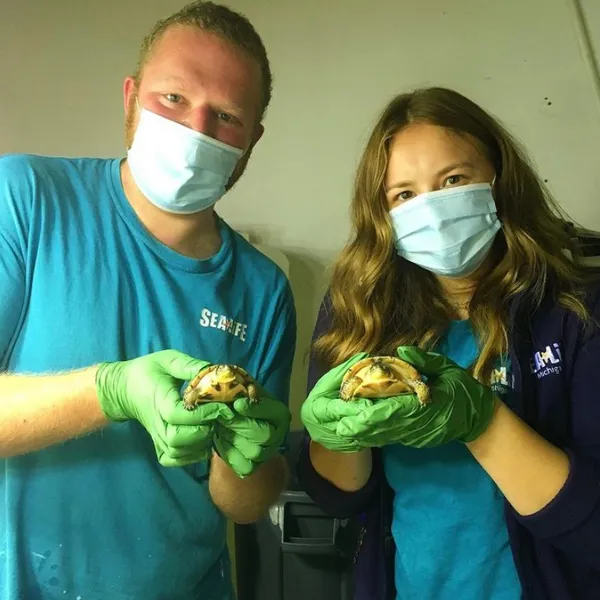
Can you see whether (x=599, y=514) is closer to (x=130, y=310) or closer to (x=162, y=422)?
(x=162, y=422)

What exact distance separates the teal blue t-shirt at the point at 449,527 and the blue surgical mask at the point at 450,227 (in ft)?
0.61

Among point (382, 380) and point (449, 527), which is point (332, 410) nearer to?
point (382, 380)

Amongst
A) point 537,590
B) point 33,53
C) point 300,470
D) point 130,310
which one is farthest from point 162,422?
point 33,53

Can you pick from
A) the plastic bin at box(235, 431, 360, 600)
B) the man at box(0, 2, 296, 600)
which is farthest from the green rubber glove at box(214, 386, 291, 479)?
the plastic bin at box(235, 431, 360, 600)

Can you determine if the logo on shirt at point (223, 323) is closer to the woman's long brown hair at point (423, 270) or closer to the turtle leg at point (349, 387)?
the woman's long brown hair at point (423, 270)

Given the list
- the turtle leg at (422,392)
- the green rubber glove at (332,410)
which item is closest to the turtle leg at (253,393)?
the green rubber glove at (332,410)

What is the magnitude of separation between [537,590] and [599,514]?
0.58 feet

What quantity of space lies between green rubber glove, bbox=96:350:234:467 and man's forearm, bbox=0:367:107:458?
0.02 m

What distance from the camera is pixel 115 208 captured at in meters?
1.20

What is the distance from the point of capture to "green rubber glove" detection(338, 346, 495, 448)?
2.92ft

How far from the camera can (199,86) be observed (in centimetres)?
118

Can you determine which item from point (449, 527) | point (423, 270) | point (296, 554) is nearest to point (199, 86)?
point (423, 270)

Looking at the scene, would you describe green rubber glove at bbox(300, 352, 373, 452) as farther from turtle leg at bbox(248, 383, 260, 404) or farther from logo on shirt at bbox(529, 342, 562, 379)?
logo on shirt at bbox(529, 342, 562, 379)

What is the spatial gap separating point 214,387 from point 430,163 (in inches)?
24.8
